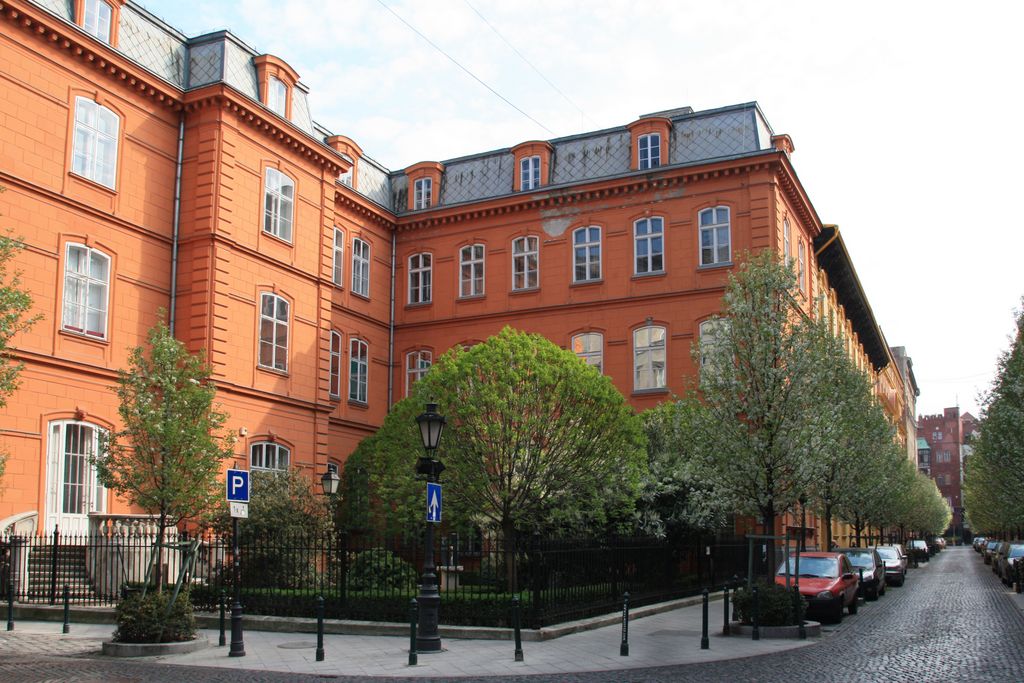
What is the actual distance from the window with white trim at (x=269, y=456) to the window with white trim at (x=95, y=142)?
26.5ft

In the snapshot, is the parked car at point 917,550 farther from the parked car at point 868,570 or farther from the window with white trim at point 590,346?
the window with white trim at point 590,346

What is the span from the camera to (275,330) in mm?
29953

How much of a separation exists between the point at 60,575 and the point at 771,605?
14.6m

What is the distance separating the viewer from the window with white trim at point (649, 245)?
117ft

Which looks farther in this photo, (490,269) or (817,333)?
(490,269)

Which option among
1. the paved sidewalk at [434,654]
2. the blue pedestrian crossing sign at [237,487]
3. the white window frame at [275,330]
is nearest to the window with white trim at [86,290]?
the white window frame at [275,330]

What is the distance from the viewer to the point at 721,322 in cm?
2322

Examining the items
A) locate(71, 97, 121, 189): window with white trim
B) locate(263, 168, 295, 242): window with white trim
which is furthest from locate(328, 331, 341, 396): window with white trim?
locate(71, 97, 121, 189): window with white trim

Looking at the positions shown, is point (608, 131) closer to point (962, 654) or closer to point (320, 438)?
point (320, 438)

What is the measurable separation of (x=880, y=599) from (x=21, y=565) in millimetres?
23171

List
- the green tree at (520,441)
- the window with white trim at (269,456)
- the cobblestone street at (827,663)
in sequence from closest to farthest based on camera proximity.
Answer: the cobblestone street at (827,663), the green tree at (520,441), the window with white trim at (269,456)

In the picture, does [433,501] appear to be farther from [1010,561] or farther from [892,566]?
[1010,561]

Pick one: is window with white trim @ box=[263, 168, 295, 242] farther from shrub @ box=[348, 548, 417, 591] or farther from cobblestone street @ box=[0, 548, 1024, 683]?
cobblestone street @ box=[0, 548, 1024, 683]

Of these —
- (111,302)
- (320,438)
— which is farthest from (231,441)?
(320,438)
